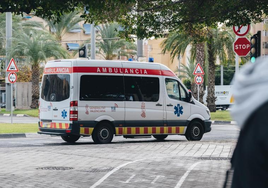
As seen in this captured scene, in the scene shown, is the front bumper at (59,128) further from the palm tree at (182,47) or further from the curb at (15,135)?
the palm tree at (182,47)

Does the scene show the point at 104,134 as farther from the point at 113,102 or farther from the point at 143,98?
the point at 143,98

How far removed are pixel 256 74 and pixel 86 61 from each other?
15927 mm

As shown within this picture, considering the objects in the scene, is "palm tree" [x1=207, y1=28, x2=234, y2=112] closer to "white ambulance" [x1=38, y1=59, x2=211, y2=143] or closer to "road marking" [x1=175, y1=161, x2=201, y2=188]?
"white ambulance" [x1=38, y1=59, x2=211, y2=143]

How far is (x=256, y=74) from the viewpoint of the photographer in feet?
6.23

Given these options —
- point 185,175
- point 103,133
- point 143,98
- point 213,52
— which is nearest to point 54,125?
point 103,133

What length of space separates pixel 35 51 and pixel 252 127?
1845 inches

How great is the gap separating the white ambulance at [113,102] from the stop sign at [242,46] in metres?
3.34

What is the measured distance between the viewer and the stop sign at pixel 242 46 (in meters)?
16.2

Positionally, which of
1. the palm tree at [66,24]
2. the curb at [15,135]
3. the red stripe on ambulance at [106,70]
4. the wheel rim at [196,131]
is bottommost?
the curb at [15,135]

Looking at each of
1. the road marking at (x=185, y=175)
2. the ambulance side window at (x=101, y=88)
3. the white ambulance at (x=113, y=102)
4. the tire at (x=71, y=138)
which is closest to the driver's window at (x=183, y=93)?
the white ambulance at (x=113, y=102)

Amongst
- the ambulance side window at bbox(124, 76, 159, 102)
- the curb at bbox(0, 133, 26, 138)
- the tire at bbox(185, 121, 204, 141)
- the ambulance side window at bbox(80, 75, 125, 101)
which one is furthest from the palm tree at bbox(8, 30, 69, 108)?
the ambulance side window at bbox(80, 75, 125, 101)

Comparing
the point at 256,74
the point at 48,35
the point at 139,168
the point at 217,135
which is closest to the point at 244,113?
the point at 256,74

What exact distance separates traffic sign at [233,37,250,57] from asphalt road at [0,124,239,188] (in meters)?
2.43

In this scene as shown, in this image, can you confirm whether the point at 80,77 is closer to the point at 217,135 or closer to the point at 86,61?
the point at 86,61
